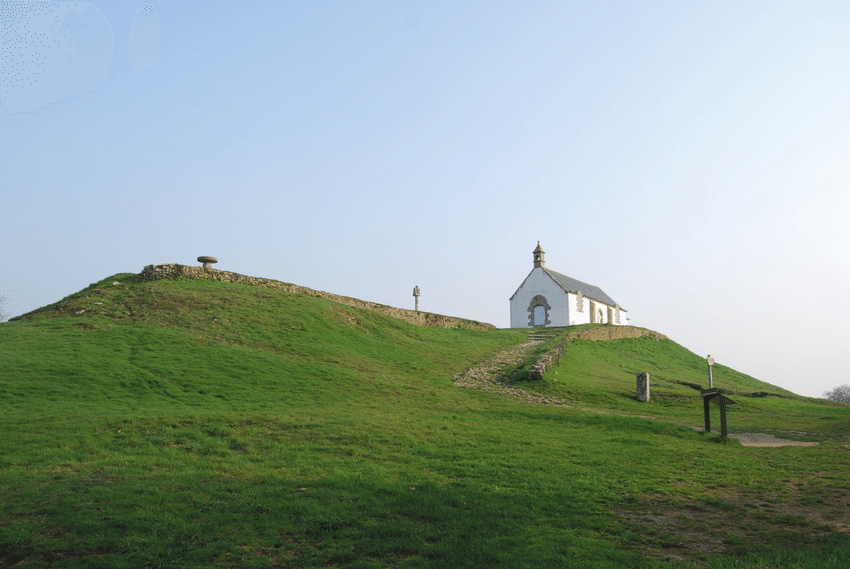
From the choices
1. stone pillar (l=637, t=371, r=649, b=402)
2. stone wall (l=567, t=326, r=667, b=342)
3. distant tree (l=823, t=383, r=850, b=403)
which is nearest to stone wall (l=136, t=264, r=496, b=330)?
stone wall (l=567, t=326, r=667, b=342)

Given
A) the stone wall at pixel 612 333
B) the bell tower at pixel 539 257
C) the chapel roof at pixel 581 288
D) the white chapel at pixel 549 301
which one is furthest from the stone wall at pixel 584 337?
the bell tower at pixel 539 257

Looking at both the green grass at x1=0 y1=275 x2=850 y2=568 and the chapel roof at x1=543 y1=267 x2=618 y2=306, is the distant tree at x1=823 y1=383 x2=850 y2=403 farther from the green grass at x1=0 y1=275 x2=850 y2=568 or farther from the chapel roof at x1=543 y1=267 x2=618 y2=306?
the green grass at x1=0 y1=275 x2=850 y2=568

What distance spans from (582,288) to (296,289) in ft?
140

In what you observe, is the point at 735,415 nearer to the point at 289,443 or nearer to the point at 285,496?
the point at 289,443

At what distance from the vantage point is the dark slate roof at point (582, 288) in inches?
2468

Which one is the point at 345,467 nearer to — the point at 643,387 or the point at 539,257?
the point at 643,387

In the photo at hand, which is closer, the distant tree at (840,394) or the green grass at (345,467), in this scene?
the green grass at (345,467)

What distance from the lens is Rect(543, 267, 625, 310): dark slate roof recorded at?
62.7 metres

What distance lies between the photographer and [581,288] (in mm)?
68250

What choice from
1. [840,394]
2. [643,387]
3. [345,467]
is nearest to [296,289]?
[643,387]

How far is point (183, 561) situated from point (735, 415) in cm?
2478

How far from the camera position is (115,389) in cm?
1898

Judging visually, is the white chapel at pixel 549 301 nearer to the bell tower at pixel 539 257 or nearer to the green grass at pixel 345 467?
the bell tower at pixel 539 257

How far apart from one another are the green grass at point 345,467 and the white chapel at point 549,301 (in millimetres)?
33663
